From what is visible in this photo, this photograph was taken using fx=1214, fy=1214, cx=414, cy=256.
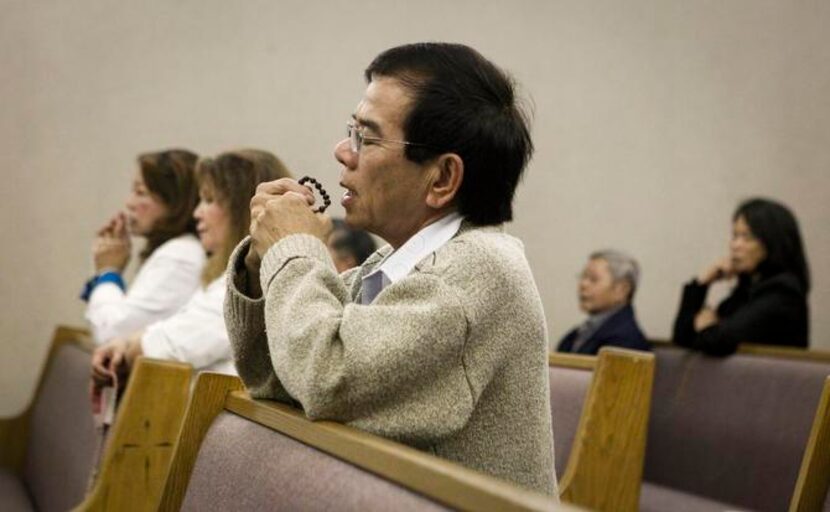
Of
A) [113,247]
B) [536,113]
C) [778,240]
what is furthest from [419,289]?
[536,113]

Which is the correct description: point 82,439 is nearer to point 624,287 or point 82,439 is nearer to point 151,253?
point 151,253

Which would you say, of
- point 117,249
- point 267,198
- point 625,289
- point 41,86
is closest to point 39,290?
point 41,86

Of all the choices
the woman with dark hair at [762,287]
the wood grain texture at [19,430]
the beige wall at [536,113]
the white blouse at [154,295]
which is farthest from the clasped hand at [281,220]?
the beige wall at [536,113]

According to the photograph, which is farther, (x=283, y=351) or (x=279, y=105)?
(x=279, y=105)

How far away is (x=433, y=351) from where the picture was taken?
151 centimetres

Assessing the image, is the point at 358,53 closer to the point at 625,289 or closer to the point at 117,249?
the point at 625,289

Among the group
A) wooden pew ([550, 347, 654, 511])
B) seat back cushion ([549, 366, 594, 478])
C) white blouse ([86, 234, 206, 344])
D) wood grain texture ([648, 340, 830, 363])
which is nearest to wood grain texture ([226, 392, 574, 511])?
wooden pew ([550, 347, 654, 511])

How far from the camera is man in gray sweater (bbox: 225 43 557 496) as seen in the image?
152cm

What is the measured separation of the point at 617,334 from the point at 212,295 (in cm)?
222

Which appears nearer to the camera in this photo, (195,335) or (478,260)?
(478,260)

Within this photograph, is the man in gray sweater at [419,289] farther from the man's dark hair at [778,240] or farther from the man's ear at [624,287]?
the man's ear at [624,287]

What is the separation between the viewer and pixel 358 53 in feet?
18.6

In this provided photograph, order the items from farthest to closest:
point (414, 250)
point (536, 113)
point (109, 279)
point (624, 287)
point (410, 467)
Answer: point (624, 287)
point (536, 113)
point (109, 279)
point (414, 250)
point (410, 467)

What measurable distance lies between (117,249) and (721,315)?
2265 mm
